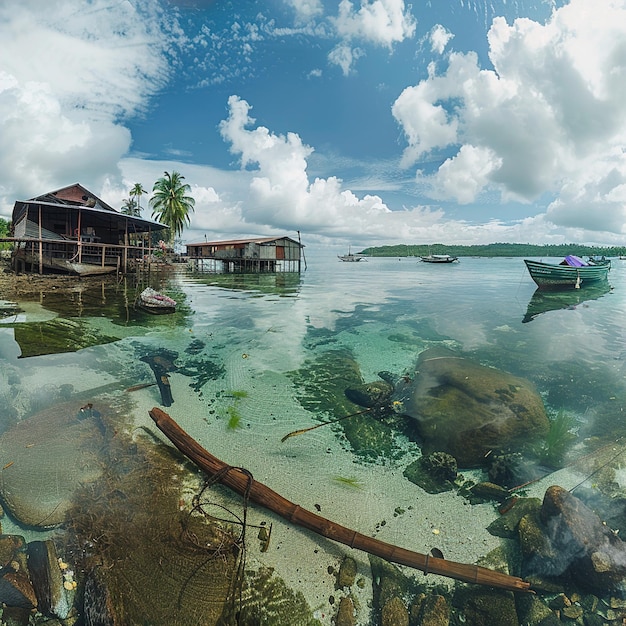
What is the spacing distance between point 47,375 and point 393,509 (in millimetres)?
8921

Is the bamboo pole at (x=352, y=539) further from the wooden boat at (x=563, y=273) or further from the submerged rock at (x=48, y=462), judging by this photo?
the wooden boat at (x=563, y=273)

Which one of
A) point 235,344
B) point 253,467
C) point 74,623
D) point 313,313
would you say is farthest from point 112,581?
point 313,313

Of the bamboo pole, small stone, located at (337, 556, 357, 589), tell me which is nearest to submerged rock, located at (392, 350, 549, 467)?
the bamboo pole

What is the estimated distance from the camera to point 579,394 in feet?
29.9

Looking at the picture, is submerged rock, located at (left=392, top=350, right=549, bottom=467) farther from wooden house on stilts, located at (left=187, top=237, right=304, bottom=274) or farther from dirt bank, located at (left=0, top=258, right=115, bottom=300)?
wooden house on stilts, located at (left=187, top=237, right=304, bottom=274)

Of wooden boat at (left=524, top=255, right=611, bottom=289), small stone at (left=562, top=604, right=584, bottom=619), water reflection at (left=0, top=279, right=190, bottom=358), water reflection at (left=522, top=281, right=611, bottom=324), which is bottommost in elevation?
small stone at (left=562, top=604, right=584, bottom=619)

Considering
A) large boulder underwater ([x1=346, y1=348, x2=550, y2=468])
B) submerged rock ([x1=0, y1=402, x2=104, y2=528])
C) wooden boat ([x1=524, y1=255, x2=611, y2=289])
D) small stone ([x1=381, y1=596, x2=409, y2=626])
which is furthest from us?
wooden boat ([x1=524, y1=255, x2=611, y2=289])

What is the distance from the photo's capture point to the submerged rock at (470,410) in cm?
658

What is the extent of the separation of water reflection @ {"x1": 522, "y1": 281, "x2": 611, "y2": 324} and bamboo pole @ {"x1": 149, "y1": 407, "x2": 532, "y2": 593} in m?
17.8

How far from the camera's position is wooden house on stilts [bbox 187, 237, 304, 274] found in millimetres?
51750

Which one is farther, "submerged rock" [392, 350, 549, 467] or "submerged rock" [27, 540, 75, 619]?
"submerged rock" [392, 350, 549, 467]

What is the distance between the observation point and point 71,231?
3128 cm

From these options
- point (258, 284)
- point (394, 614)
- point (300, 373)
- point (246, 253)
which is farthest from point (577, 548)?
point (246, 253)

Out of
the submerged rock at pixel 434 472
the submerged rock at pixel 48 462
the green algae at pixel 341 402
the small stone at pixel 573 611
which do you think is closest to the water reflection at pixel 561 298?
the green algae at pixel 341 402
